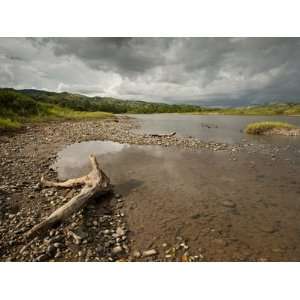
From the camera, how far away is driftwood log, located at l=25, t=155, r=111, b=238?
4123 millimetres

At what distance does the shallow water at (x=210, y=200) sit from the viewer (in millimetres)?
4039

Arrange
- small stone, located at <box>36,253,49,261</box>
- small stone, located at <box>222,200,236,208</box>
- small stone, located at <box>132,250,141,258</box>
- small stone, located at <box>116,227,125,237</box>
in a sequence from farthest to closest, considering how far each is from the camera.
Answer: small stone, located at <box>222,200,236,208</box>
small stone, located at <box>116,227,125,237</box>
small stone, located at <box>132,250,141,258</box>
small stone, located at <box>36,253,49,261</box>

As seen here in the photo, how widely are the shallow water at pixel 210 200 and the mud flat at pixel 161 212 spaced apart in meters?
0.02

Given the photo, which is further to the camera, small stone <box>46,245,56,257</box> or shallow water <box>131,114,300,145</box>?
shallow water <box>131,114,300,145</box>

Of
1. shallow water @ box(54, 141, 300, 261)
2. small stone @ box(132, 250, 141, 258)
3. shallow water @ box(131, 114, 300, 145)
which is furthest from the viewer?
shallow water @ box(131, 114, 300, 145)

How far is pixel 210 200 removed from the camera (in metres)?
5.93

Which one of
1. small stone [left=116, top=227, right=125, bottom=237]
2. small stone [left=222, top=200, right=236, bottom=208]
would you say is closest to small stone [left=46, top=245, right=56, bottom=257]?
small stone [left=116, top=227, right=125, bottom=237]

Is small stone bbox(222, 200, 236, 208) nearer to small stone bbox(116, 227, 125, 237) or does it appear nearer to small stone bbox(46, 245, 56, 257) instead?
small stone bbox(116, 227, 125, 237)

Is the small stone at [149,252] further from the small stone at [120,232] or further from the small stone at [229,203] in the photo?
the small stone at [229,203]

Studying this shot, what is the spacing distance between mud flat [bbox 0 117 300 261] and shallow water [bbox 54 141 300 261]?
2 centimetres

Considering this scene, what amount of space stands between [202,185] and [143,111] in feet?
386

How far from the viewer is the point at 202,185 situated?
7.06m

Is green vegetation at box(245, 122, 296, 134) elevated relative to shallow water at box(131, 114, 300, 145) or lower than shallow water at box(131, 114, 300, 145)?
elevated
